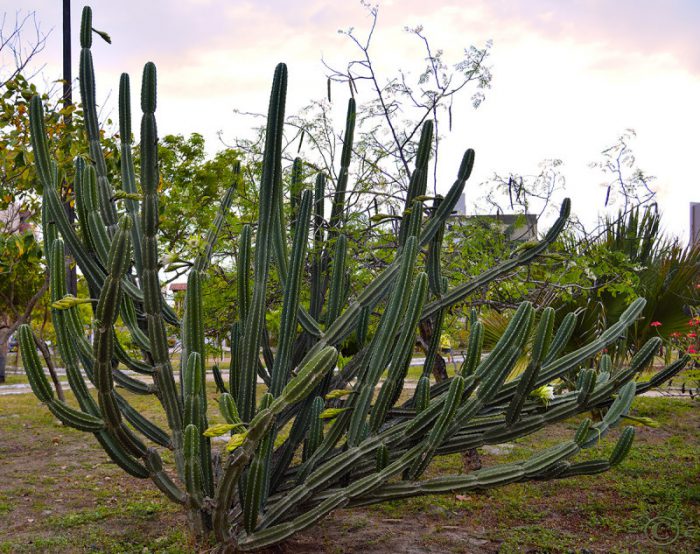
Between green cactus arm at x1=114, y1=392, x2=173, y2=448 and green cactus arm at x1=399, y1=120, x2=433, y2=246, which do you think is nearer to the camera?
green cactus arm at x1=114, y1=392, x2=173, y2=448

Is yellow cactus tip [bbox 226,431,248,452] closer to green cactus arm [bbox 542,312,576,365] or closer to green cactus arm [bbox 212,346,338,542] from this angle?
green cactus arm [bbox 212,346,338,542]

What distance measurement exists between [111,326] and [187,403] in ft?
1.72

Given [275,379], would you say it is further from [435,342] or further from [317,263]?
[317,263]

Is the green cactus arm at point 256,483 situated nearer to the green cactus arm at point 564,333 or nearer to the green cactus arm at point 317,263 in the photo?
the green cactus arm at point 317,263

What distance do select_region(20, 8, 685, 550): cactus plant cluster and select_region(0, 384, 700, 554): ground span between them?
688mm

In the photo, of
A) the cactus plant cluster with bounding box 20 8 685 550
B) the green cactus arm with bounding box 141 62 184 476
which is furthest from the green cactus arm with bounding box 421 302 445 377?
the green cactus arm with bounding box 141 62 184 476

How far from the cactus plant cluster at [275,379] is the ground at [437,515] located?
69 cm

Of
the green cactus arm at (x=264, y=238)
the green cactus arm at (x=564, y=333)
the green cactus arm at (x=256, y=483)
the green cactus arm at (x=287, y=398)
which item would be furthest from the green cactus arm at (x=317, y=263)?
the green cactus arm at (x=287, y=398)

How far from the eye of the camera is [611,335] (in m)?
4.65

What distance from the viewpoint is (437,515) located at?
18.3 feet

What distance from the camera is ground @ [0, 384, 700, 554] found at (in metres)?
4.84

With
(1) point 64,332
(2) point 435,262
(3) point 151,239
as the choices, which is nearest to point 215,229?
(3) point 151,239

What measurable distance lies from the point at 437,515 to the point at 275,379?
216 centimetres

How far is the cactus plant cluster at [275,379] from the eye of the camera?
3.77 m
